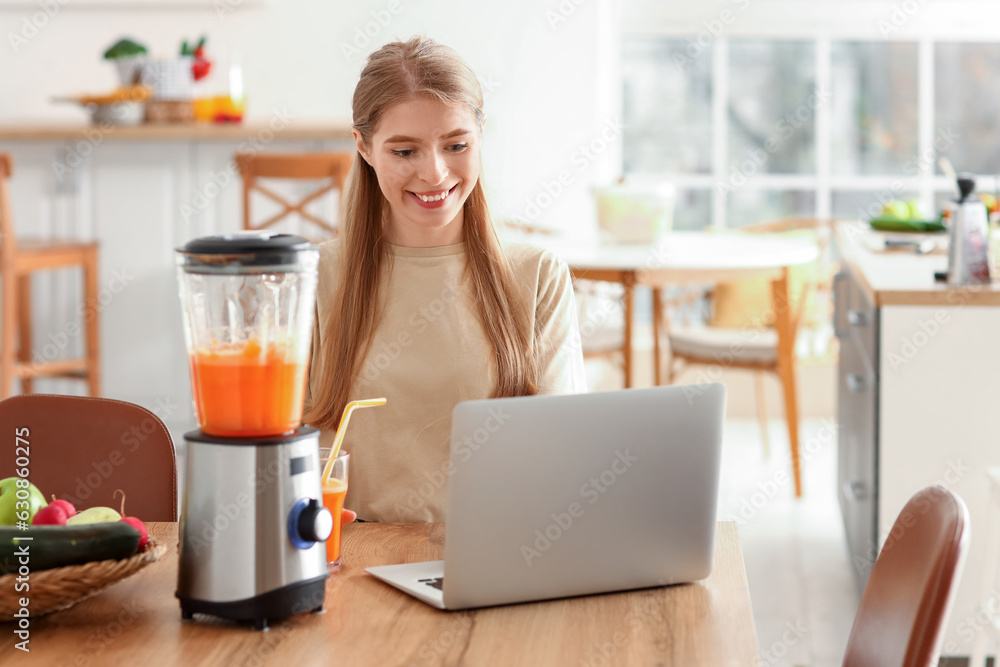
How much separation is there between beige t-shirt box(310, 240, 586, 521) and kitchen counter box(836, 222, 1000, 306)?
0.91m

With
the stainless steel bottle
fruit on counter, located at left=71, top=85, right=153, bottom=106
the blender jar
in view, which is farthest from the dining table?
the blender jar

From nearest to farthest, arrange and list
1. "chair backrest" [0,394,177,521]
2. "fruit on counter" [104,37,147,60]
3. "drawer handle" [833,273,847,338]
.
→ "chair backrest" [0,394,177,521] < "drawer handle" [833,273,847,338] < "fruit on counter" [104,37,147,60]

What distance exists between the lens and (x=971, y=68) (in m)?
4.52

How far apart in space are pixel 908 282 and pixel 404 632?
5.58ft

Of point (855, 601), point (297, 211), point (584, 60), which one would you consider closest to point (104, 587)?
point (855, 601)

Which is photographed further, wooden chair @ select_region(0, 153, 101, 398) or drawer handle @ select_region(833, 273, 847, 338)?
wooden chair @ select_region(0, 153, 101, 398)

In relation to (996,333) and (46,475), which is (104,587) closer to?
(46,475)

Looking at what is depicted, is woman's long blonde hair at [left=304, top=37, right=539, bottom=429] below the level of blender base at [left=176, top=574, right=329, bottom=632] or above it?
above

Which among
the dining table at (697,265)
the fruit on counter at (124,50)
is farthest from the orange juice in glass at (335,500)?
the fruit on counter at (124,50)

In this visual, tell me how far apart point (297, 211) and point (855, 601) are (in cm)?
206

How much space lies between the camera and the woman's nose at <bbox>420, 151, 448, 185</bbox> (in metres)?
1.55

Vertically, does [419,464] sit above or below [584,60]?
below

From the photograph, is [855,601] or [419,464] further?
[855,601]

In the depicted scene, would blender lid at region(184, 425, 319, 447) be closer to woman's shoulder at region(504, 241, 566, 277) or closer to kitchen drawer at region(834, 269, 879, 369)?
woman's shoulder at region(504, 241, 566, 277)
